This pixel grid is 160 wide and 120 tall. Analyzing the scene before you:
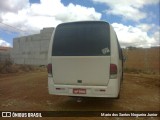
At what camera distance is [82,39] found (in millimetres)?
7324

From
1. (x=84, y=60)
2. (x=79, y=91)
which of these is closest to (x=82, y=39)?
(x=84, y=60)

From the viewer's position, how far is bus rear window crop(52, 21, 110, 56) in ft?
23.5

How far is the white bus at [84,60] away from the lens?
277 inches

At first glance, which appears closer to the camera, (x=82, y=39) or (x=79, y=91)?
(x=79, y=91)

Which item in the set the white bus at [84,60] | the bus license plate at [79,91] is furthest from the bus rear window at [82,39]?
the bus license plate at [79,91]

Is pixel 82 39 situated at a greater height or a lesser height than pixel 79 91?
greater

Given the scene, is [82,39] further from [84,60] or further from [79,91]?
[79,91]

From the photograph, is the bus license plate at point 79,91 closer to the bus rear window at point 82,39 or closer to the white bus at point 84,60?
the white bus at point 84,60

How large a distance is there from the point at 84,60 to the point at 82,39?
59 cm

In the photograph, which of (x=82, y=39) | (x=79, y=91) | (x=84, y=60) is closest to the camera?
(x=84, y=60)

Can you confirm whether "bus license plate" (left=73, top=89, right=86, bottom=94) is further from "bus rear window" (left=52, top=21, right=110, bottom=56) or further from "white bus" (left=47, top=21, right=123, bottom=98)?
"bus rear window" (left=52, top=21, right=110, bottom=56)

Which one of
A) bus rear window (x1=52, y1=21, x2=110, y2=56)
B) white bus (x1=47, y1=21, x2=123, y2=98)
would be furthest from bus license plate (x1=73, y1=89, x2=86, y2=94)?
bus rear window (x1=52, y1=21, x2=110, y2=56)

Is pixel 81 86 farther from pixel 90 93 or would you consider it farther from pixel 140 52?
pixel 140 52

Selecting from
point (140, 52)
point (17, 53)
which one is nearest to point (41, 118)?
point (140, 52)
